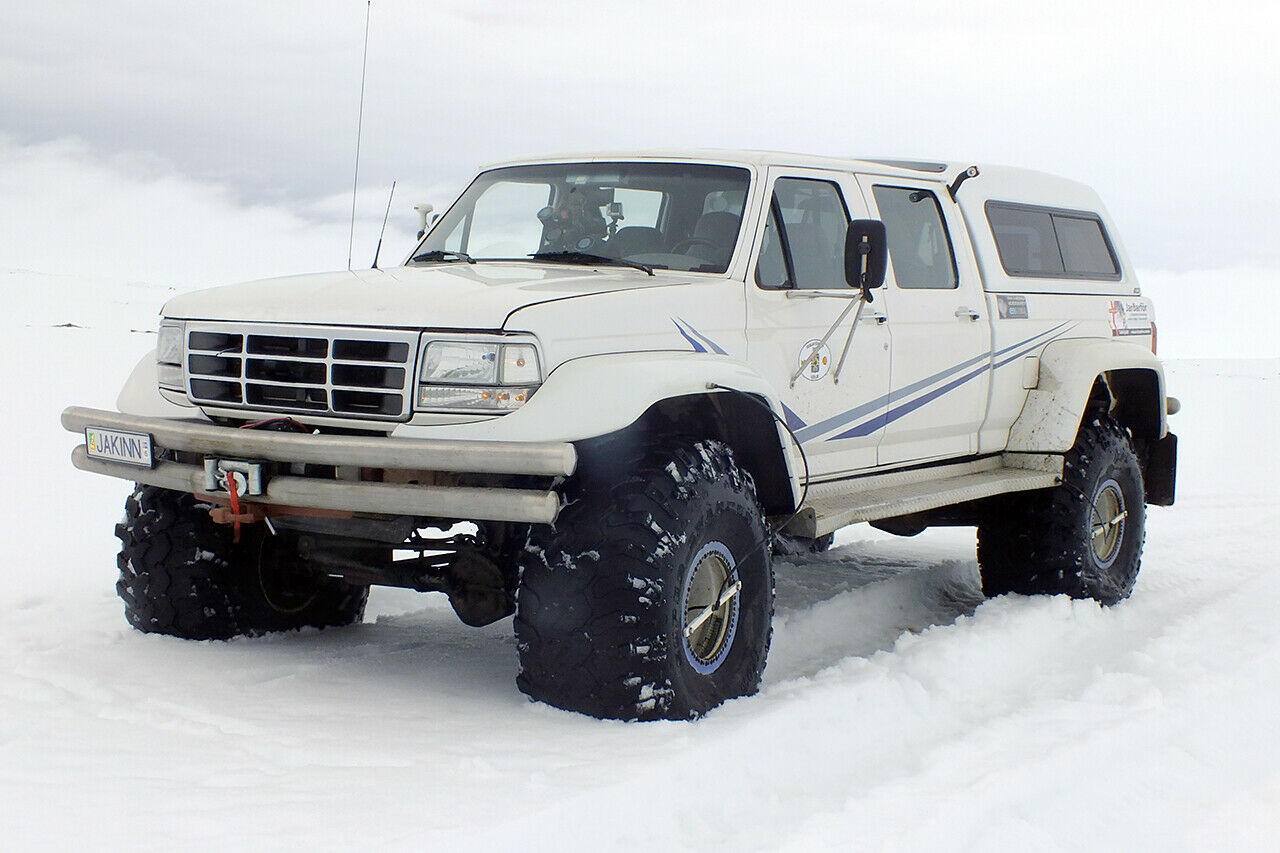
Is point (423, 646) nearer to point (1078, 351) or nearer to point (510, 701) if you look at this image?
point (510, 701)

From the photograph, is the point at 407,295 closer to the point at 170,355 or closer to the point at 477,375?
the point at 477,375

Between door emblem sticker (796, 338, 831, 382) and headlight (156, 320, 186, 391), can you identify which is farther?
door emblem sticker (796, 338, 831, 382)

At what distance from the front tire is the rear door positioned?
5.74ft

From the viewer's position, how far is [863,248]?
17.1ft

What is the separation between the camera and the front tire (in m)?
4.40

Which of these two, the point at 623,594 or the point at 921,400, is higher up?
the point at 921,400

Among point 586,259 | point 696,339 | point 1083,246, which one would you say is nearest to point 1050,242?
point 1083,246

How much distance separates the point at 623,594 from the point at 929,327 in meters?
2.59

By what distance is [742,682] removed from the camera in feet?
16.3

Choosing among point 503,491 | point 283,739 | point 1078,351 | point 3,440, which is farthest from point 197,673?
point 3,440

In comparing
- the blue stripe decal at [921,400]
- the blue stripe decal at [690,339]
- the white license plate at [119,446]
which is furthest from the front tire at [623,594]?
the white license plate at [119,446]

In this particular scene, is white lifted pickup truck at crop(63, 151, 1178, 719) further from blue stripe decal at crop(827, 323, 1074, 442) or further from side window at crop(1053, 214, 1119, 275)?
side window at crop(1053, 214, 1119, 275)

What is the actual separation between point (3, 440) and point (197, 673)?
7219mm

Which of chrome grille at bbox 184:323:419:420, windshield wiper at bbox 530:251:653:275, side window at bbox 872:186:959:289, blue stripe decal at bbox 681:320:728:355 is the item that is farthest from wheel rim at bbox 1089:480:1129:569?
chrome grille at bbox 184:323:419:420
